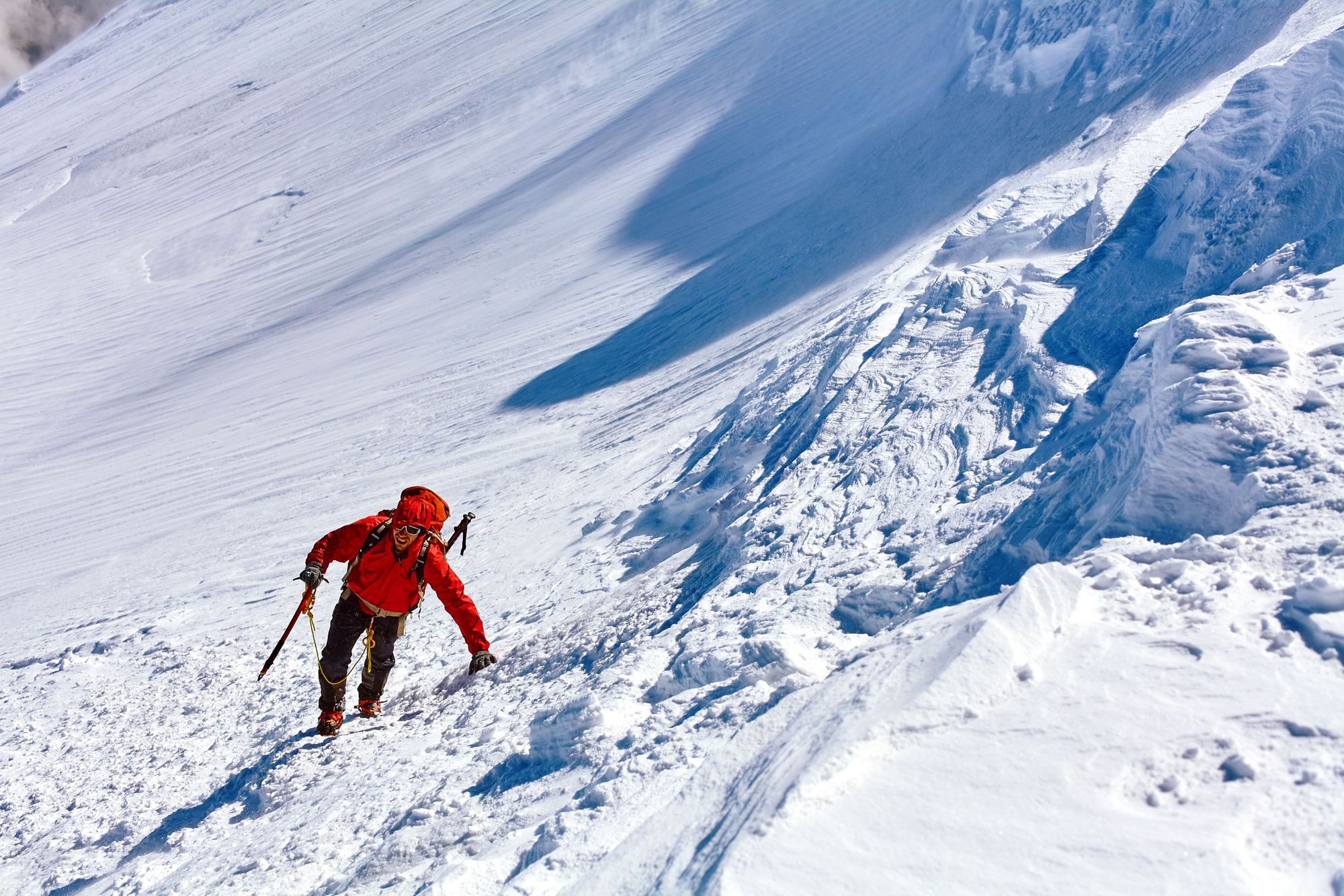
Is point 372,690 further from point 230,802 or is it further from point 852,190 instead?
point 852,190

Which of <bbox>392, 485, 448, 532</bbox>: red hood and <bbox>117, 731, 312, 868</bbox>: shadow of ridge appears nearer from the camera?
<bbox>117, 731, 312, 868</bbox>: shadow of ridge

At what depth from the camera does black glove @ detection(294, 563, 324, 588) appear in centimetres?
424

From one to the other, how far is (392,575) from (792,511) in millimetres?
1637

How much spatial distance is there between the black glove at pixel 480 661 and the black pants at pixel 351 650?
1.07 ft

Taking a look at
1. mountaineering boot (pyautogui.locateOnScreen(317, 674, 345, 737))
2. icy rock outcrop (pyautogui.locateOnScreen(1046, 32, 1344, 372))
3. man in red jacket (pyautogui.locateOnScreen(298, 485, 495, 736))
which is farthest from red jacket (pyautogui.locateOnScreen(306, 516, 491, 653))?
icy rock outcrop (pyautogui.locateOnScreen(1046, 32, 1344, 372))

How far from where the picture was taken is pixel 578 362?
931 centimetres

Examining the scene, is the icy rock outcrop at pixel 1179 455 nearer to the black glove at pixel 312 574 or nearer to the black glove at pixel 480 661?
the black glove at pixel 480 661

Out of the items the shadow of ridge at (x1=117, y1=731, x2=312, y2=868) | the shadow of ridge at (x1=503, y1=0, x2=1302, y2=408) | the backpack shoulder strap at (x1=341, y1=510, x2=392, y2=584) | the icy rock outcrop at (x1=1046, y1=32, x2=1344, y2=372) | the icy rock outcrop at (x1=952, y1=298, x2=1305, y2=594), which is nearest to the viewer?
the icy rock outcrop at (x1=952, y1=298, x2=1305, y2=594)

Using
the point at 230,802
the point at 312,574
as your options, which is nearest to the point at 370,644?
the point at 312,574

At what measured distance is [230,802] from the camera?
13.4 feet

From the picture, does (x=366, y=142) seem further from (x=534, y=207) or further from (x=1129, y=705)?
(x=1129, y=705)

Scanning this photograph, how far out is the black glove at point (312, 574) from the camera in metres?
4.24

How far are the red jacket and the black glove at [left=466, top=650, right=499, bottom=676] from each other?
0.08 ft

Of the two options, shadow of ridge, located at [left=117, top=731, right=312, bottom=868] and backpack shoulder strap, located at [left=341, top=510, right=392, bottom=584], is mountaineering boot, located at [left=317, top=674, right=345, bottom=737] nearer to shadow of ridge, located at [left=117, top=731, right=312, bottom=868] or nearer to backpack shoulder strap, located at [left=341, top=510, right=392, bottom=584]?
shadow of ridge, located at [left=117, top=731, right=312, bottom=868]
